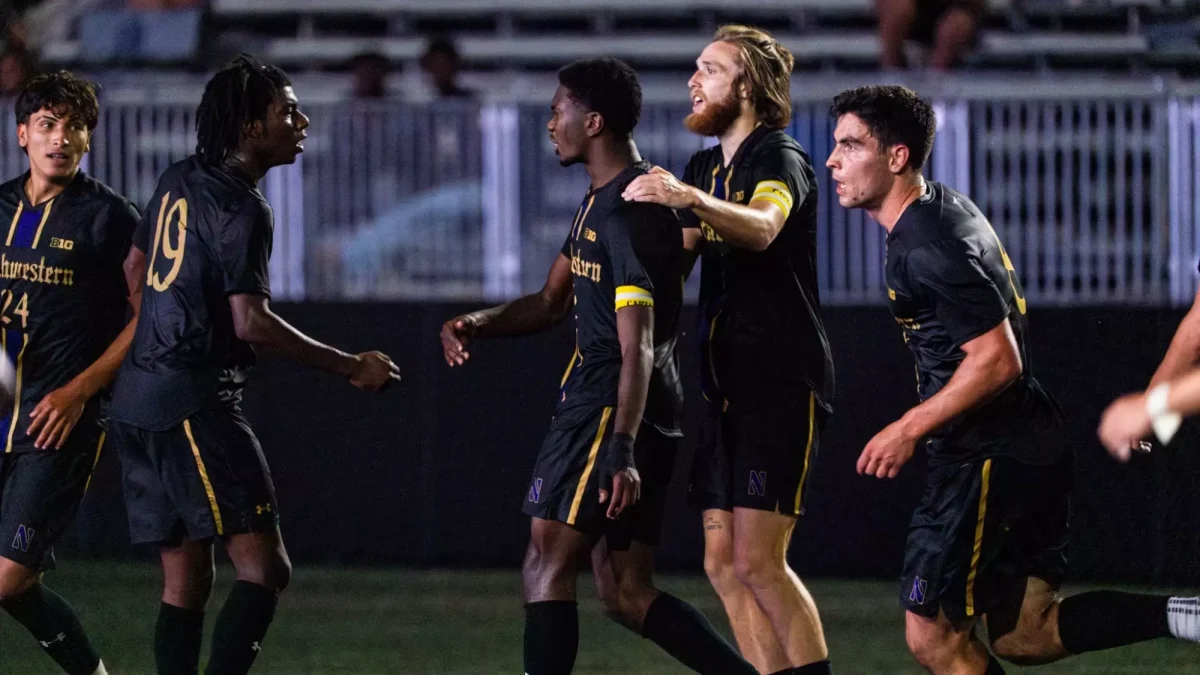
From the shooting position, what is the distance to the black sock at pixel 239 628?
4.89m

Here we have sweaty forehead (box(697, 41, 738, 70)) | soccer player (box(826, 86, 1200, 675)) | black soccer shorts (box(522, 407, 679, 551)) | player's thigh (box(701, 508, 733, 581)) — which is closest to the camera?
soccer player (box(826, 86, 1200, 675))

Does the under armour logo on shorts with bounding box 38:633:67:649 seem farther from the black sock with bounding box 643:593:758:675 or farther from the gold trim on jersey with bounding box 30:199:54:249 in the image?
the black sock with bounding box 643:593:758:675

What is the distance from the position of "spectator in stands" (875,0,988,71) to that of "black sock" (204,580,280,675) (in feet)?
25.0

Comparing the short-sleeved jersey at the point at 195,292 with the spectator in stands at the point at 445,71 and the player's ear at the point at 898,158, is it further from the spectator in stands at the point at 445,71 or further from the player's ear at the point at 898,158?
the spectator in stands at the point at 445,71

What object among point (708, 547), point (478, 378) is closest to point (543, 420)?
point (478, 378)

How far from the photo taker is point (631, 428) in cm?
466

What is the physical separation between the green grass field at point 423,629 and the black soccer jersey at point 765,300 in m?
1.62

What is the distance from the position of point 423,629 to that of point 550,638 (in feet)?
8.50

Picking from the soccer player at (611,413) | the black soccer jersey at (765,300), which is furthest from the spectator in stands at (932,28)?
the soccer player at (611,413)

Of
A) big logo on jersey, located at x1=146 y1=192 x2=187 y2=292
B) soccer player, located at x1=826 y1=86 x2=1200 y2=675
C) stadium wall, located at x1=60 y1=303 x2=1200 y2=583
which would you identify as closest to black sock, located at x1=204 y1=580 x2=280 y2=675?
big logo on jersey, located at x1=146 y1=192 x2=187 y2=292

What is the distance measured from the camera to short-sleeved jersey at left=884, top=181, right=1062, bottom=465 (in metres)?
4.45

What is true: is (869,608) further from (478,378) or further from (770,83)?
(770,83)

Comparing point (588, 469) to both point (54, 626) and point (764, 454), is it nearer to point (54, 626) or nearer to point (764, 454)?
point (764, 454)

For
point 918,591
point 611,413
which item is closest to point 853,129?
point 611,413
